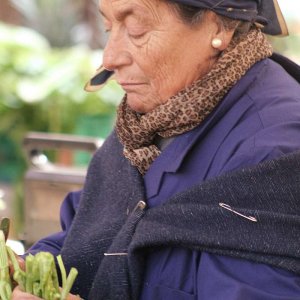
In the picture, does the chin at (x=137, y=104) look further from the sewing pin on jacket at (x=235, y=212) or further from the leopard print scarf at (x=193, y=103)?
the sewing pin on jacket at (x=235, y=212)

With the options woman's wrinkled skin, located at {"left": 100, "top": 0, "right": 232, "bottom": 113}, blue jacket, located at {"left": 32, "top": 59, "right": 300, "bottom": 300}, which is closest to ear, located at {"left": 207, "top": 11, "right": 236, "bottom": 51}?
woman's wrinkled skin, located at {"left": 100, "top": 0, "right": 232, "bottom": 113}

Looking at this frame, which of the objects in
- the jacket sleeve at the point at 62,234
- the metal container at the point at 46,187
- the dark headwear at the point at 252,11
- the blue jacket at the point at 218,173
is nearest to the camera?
the blue jacket at the point at 218,173

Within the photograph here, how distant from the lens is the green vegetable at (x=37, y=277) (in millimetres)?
2064

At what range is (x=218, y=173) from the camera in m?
2.18

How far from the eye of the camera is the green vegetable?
206 centimetres

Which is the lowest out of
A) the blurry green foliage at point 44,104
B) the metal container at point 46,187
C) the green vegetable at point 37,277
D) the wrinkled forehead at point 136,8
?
the blurry green foliage at point 44,104

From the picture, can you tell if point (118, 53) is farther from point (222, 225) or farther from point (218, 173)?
point (222, 225)

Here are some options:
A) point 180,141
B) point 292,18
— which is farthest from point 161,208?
point 292,18

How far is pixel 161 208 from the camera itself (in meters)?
2.21

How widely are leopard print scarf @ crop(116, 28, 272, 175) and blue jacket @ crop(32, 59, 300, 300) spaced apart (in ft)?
0.10

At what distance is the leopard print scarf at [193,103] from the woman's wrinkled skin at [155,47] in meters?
0.04

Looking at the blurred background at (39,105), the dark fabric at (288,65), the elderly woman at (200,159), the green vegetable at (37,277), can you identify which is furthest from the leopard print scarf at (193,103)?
the blurred background at (39,105)

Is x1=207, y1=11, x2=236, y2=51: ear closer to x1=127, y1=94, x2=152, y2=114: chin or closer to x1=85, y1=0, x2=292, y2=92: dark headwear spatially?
x1=85, y1=0, x2=292, y2=92: dark headwear

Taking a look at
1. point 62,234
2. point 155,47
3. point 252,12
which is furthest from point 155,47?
point 62,234
